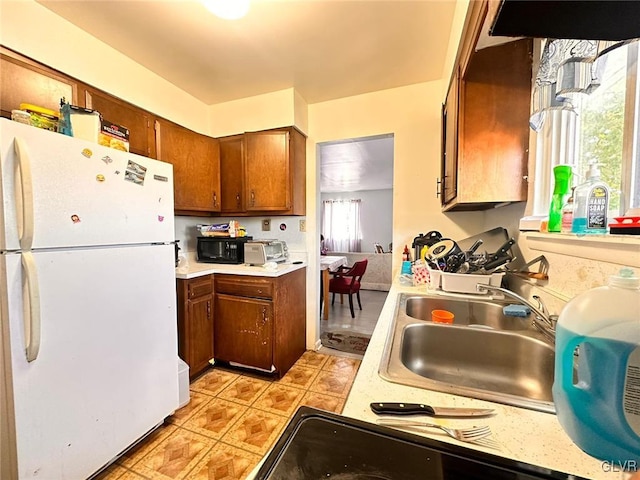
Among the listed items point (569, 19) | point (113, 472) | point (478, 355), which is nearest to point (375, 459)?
point (478, 355)

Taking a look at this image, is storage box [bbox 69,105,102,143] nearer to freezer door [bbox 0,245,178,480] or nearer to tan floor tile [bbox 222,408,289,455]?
freezer door [bbox 0,245,178,480]

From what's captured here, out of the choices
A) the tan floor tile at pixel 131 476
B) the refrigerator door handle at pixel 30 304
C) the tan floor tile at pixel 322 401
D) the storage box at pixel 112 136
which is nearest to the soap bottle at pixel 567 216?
the tan floor tile at pixel 322 401

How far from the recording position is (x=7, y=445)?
939 mm

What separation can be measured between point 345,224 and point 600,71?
6924 millimetres

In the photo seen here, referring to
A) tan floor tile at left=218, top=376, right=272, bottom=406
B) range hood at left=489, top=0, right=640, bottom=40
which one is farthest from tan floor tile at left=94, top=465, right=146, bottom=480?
range hood at left=489, top=0, right=640, bottom=40

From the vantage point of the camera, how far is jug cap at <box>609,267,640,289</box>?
0.40 m

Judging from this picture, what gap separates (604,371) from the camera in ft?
1.27

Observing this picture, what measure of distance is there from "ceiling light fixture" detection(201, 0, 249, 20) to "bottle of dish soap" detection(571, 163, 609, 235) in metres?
1.65

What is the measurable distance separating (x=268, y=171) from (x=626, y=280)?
87.6 inches

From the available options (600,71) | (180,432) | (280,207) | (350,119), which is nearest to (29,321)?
(180,432)

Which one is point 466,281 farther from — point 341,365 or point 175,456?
point 175,456

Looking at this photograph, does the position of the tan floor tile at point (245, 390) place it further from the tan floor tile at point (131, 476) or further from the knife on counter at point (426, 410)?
the knife on counter at point (426, 410)

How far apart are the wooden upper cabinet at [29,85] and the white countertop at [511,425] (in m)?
2.06

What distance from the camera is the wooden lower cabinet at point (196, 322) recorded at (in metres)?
1.91
